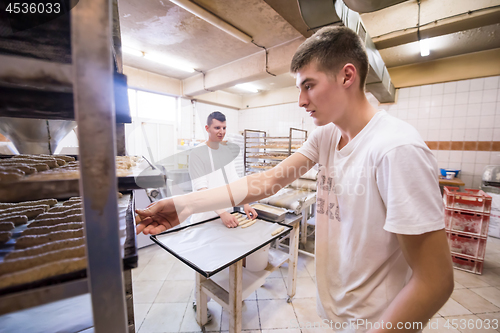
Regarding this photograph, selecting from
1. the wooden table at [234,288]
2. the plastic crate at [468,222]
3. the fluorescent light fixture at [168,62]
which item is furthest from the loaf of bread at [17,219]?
the fluorescent light fixture at [168,62]

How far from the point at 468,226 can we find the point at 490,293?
0.73 meters

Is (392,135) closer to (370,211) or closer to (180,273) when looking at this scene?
(370,211)

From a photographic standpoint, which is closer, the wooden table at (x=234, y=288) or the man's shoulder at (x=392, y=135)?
the man's shoulder at (x=392, y=135)

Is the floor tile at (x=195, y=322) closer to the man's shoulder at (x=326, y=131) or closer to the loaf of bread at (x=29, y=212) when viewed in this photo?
the loaf of bread at (x=29, y=212)

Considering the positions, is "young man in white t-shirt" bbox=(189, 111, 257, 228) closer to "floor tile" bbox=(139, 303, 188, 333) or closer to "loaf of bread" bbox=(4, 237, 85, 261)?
"floor tile" bbox=(139, 303, 188, 333)

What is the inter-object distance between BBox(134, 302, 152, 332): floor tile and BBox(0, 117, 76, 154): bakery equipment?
160cm

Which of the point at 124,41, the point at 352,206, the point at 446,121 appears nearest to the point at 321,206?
the point at 352,206

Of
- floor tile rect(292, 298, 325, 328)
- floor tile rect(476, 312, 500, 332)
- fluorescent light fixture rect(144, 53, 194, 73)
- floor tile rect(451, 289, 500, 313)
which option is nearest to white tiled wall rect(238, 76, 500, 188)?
floor tile rect(451, 289, 500, 313)

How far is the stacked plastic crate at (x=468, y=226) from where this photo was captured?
7.80ft

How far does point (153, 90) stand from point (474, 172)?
7377 mm

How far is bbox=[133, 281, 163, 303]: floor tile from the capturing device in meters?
2.03

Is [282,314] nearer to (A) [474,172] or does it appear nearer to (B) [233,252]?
(B) [233,252]

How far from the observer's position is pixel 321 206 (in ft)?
3.33

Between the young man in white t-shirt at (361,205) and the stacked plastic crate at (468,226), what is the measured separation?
8.76ft
